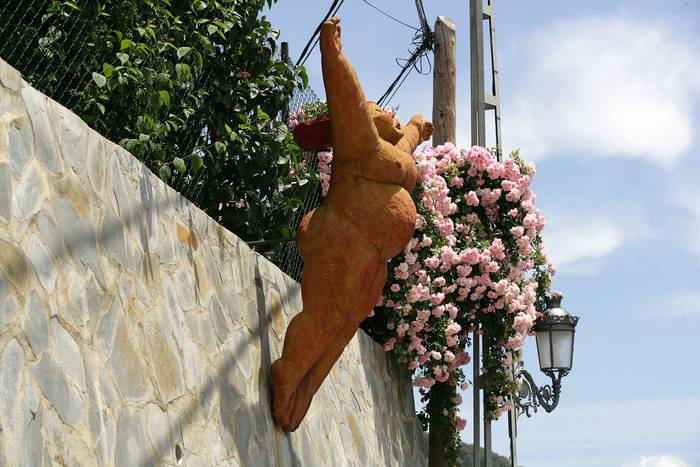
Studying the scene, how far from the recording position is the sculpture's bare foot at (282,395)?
579 centimetres

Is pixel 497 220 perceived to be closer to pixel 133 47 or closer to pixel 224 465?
pixel 133 47

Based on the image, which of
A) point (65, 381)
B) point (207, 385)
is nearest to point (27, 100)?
point (65, 381)

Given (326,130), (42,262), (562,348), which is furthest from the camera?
(562,348)

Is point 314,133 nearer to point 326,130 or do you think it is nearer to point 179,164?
point 326,130

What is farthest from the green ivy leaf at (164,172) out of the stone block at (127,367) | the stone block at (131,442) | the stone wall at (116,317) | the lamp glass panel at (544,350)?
the lamp glass panel at (544,350)

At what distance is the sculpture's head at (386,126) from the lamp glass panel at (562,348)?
4212 mm

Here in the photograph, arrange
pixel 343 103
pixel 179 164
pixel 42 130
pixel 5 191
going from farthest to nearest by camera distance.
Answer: pixel 179 164 → pixel 343 103 → pixel 42 130 → pixel 5 191

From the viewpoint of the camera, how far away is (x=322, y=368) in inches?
236

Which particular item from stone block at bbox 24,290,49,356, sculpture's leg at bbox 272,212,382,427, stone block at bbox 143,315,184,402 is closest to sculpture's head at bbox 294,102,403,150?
sculpture's leg at bbox 272,212,382,427

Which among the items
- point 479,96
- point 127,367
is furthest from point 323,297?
point 479,96

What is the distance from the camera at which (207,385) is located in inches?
196

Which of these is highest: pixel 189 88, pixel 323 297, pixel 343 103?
pixel 189 88

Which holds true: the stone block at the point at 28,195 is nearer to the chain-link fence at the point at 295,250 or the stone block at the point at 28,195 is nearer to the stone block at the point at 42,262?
the stone block at the point at 42,262

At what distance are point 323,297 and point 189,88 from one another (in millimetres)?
1827
